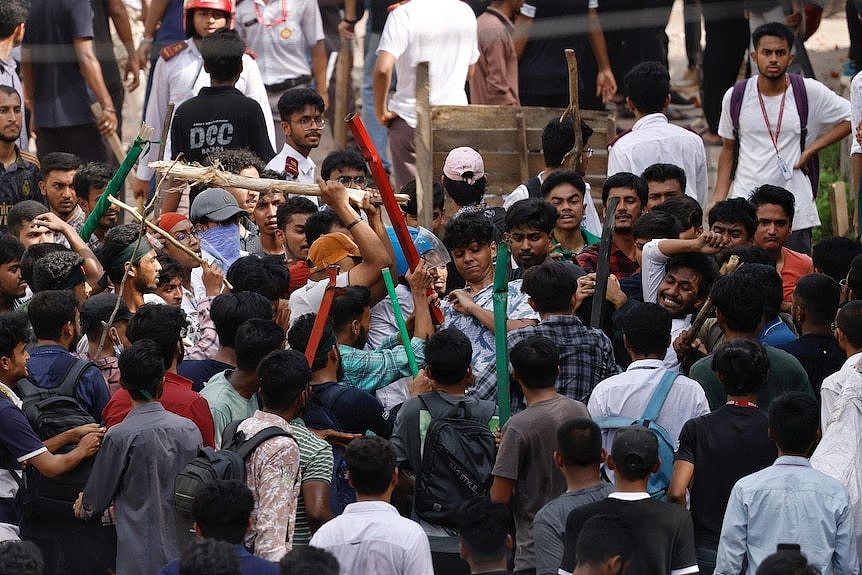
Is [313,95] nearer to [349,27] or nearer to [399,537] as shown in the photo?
[349,27]

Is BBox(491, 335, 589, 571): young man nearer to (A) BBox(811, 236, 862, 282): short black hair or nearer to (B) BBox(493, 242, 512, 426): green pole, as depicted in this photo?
(B) BBox(493, 242, 512, 426): green pole

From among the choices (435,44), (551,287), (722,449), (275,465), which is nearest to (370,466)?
(275,465)

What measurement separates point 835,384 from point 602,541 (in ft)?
4.99

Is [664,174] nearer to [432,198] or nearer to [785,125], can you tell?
[785,125]

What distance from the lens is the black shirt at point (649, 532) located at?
5250mm

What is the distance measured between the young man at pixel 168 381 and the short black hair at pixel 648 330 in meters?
1.67

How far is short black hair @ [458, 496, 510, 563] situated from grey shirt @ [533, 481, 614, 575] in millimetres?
311

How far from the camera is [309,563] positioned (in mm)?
4691

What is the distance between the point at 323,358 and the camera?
6.22 metres

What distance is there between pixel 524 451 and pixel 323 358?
921 millimetres

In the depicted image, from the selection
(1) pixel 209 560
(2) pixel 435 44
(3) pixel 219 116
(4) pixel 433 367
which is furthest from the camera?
(2) pixel 435 44

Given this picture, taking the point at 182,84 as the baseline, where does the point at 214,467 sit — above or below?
below

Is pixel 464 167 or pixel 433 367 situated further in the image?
pixel 464 167

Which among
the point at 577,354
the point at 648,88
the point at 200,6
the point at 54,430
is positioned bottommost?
the point at 54,430
